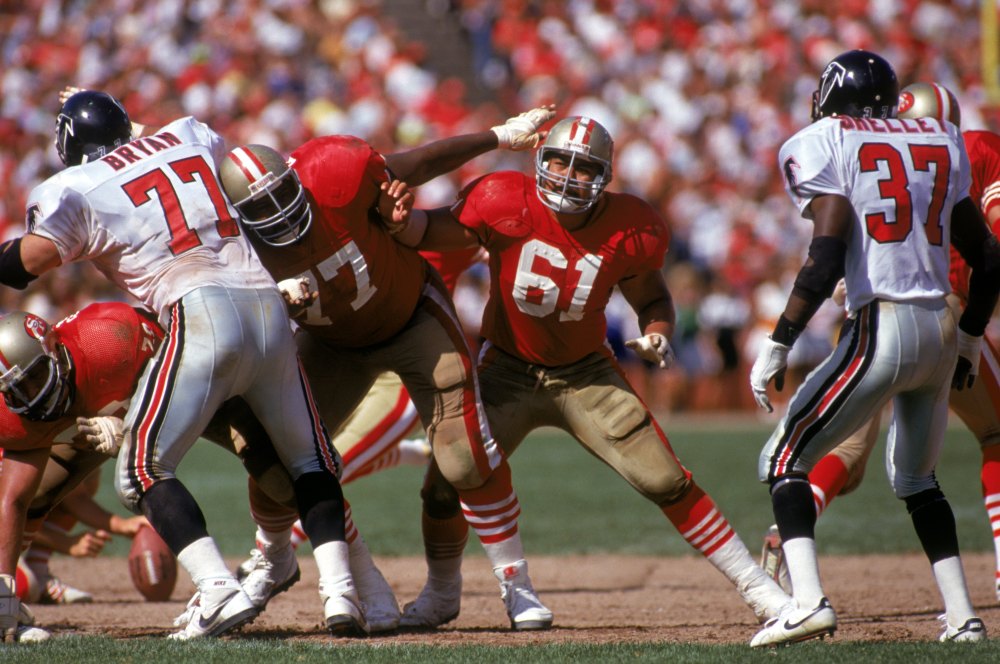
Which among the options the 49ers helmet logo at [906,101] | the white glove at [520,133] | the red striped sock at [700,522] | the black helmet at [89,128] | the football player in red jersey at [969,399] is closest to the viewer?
the black helmet at [89,128]

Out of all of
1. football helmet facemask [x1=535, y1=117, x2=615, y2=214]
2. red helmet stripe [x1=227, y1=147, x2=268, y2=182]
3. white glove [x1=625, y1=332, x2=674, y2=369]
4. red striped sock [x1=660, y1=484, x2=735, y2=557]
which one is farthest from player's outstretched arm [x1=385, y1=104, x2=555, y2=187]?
red striped sock [x1=660, y1=484, x2=735, y2=557]

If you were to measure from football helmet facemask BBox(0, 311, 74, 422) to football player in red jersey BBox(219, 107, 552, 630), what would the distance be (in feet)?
2.98

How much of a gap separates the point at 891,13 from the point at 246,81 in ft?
31.7

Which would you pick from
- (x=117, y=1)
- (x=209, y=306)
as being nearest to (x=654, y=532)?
(x=209, y=306)

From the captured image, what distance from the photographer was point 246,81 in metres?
17.7

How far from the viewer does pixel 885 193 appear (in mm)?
4383

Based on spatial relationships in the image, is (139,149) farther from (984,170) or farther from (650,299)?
(984,170)

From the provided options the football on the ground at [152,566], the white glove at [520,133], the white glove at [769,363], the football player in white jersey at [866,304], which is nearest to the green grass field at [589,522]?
the football player in white jersey at [866,304]

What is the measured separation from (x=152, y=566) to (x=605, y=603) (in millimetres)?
2328

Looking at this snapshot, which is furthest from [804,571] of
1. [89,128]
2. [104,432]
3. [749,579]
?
[89,128]

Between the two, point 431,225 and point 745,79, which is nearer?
point 431,225

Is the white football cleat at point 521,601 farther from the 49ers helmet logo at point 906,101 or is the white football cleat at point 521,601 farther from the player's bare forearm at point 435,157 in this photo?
the 49ers helmet logo at point 906,101

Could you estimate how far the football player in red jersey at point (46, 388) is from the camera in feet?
15.4

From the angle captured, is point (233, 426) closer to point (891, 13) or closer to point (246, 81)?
point (246, 81)
